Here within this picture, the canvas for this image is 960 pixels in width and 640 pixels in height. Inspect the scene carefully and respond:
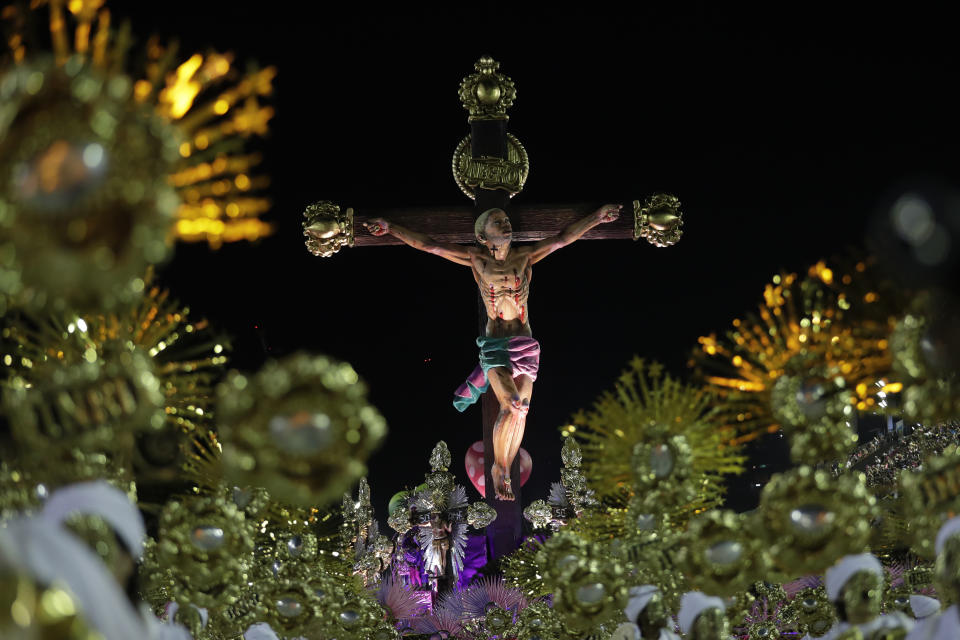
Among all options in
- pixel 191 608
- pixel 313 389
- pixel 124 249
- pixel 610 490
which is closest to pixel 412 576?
pixel 610 490

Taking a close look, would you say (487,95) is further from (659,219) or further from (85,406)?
(85,406)

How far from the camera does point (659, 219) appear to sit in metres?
4.54

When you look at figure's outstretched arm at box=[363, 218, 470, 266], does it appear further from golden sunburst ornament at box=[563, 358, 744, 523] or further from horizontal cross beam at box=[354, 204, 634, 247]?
golden sunburst ornament at box=[563, 358, 744, 523]

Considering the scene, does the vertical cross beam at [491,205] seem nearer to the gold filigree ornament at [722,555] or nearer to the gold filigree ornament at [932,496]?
the gold filigree ornament at [722,555]

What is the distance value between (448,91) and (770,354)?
13.7 feet

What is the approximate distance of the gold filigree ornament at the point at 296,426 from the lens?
4.03 ft

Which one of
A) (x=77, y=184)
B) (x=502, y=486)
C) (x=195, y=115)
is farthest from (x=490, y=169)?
(x=77, y=184)

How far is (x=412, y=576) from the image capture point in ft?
14.4

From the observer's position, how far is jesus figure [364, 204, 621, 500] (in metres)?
4.36

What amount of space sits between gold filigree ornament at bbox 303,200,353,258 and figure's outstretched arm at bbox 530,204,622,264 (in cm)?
91

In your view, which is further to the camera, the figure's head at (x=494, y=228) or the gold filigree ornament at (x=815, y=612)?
the figure's head at (x=494, y=228)

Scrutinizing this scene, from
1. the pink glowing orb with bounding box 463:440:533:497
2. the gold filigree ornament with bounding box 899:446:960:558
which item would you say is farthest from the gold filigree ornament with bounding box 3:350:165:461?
the pink glowing orb with bounding box 463:440:533:497

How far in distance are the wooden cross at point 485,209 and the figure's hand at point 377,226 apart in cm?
3

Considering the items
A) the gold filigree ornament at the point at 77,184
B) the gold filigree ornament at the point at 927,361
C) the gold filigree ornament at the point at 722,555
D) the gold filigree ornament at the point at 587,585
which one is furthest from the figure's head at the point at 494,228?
the gold filigree ornament at the point at 77,184
